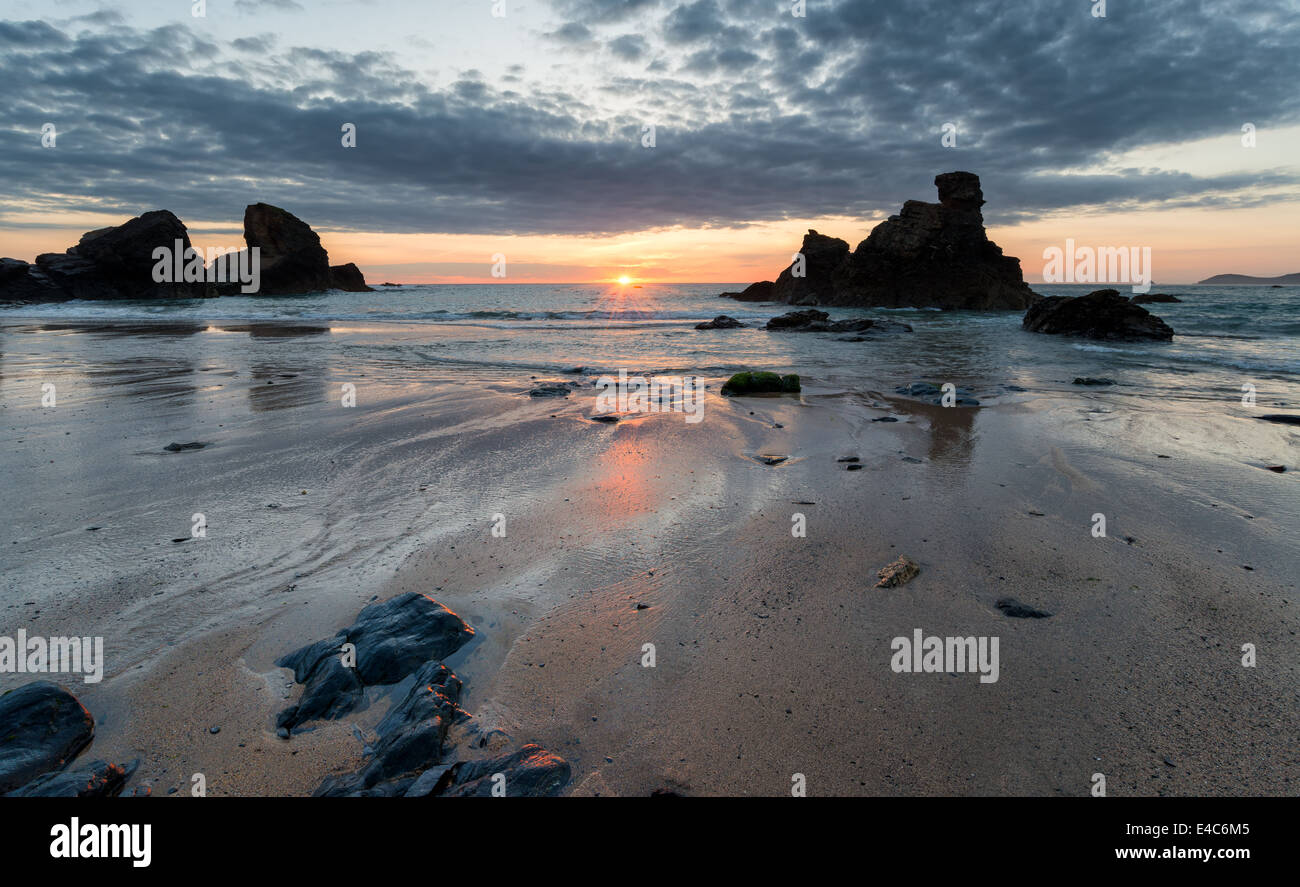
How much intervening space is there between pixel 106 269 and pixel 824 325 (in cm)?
6626

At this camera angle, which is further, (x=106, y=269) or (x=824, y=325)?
(x=106, y=269)

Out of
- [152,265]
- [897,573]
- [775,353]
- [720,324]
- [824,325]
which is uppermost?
[152,265]

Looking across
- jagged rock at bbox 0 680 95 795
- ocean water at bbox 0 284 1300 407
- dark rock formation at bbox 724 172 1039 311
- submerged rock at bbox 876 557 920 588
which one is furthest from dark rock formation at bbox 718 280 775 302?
jagged rock at bbox 0 680 95 795

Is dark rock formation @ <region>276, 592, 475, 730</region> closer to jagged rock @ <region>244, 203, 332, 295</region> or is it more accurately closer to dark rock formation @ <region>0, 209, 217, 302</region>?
dark rock formation @ <region>0, 209, 217, 302</region>

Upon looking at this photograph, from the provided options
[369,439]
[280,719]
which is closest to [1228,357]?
[369,439]

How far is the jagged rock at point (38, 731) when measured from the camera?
2168 millimetres

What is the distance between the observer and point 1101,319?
23625mm

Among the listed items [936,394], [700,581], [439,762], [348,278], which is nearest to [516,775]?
[439,762]

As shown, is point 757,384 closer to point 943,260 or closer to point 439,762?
point 439,762

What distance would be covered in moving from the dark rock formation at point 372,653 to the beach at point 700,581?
8 cm

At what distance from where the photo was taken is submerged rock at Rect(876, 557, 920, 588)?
12.0ft

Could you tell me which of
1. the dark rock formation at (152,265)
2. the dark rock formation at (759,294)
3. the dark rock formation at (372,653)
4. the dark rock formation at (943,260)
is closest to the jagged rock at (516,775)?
the dark rock formation at (372,653)

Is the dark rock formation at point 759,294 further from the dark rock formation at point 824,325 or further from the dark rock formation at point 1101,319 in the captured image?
the dark rock formation at point 1101,319
